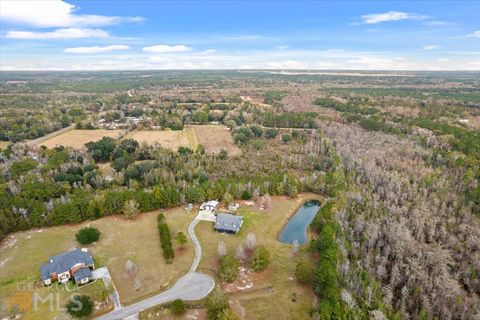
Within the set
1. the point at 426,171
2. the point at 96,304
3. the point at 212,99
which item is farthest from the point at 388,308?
the point at 212,99

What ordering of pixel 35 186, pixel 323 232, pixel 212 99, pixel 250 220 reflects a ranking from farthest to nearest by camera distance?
1. pixel 212 99
2. pixel 35 186
3. pixel 250 220
4. pixel 323 232

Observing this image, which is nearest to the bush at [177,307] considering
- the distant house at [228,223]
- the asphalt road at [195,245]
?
the asphalt road at [195,245]

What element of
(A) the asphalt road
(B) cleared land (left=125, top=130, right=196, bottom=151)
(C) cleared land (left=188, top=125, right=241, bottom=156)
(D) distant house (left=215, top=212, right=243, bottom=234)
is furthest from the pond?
(B) cleared land (left=125, top=130, right=196, bottom=151)

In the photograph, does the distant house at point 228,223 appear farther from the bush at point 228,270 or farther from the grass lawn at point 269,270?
the bush at point 228,270

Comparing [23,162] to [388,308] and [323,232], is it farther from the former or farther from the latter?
[388,308]

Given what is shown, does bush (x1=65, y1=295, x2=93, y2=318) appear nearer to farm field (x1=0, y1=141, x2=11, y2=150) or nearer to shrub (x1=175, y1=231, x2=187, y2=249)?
shrub (x1=175, y1=231, x2=187, y2=249)

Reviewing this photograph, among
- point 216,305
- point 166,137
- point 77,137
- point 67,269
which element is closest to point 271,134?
point 166,137
